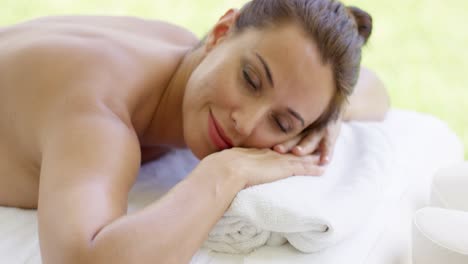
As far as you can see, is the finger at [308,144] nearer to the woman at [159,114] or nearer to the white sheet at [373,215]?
the woman at [159,114]

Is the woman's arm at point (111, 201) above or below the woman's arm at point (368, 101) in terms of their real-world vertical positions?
above

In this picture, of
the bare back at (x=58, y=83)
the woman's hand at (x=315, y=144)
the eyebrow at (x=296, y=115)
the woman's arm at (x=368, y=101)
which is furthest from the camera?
the woman's arm at (x=368, y=101)

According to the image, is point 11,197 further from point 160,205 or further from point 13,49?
point 160,205

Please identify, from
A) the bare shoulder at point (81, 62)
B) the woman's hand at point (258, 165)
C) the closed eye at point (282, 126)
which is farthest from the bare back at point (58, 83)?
the closed eye at point (282, 126)

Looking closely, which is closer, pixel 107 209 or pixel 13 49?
pixel 107 209

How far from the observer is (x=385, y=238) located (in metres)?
1.23

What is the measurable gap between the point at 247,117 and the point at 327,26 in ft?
0.91

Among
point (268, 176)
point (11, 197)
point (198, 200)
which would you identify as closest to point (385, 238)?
point (268, 176)

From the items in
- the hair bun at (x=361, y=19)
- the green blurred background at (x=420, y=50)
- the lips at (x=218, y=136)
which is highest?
the hair bun at (x=361, y=19)

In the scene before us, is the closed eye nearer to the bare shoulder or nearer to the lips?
the lips

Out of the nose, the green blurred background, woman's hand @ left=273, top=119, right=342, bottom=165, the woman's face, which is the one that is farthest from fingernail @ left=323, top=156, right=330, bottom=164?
the green blurred background

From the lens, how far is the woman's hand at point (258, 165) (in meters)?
1.18

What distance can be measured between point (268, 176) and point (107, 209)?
365 millimetres

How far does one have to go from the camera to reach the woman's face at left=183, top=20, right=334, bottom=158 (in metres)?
1.29
